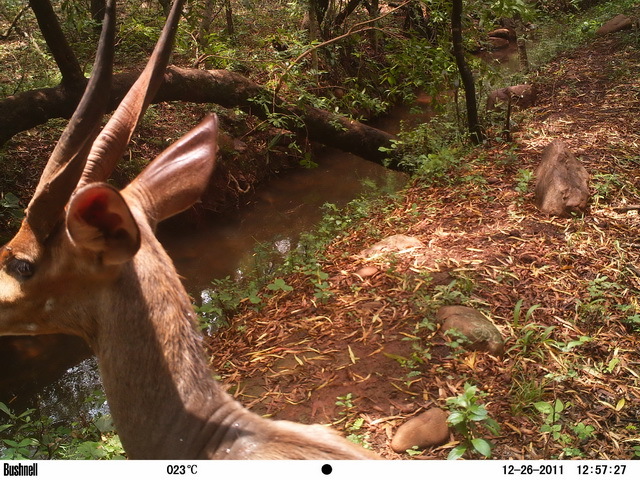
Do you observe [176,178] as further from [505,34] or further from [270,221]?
[505,34]

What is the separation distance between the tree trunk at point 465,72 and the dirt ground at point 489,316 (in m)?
0.93

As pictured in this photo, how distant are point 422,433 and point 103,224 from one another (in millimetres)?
2193

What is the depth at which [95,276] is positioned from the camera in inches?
85.0

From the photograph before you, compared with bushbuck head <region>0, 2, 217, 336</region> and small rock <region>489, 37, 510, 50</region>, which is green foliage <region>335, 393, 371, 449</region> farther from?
small rock <region>489, 37, 510, 50</region>

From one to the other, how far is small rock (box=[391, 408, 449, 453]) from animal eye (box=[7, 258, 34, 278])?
2178 millimetres

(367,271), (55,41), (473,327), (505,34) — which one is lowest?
(505,34)

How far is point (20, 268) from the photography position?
228 centimetres

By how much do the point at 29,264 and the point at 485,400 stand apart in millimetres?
2646

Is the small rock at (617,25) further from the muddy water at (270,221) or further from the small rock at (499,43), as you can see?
the muddy water at (270,221)

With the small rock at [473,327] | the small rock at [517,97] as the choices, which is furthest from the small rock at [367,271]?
the small rock at [517,97]

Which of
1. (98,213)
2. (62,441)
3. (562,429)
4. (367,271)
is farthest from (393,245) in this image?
(98,213)

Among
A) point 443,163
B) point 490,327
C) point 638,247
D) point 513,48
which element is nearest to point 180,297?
point 490,327

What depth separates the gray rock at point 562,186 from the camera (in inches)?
195
